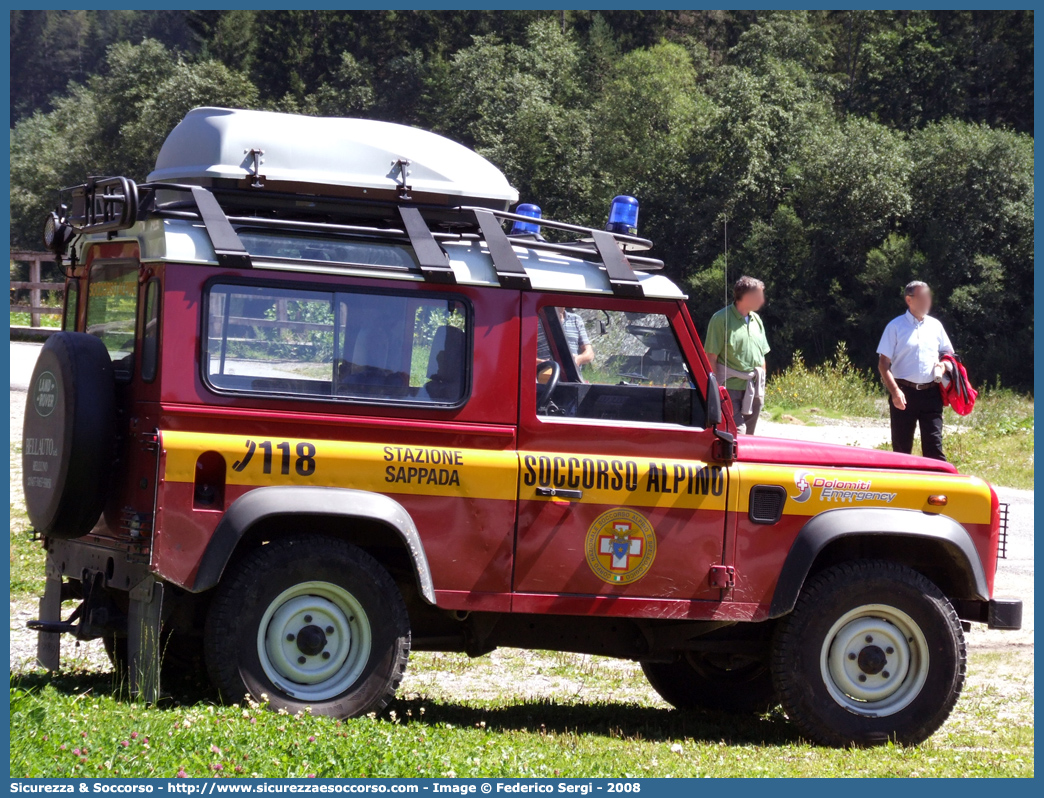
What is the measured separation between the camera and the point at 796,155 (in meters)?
49.3

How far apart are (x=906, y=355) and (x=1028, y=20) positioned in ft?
160

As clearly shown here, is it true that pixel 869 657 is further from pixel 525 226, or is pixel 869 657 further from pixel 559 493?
pixel 525 226

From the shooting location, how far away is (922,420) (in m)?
9.24

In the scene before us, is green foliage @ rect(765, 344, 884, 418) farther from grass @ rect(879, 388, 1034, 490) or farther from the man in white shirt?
the man in white shirt

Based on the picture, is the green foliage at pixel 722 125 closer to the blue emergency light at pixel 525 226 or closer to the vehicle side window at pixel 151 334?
the blue emergency light at pixel 525 226

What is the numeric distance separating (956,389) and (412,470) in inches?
208

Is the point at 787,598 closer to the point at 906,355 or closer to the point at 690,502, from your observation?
the point at 690,502

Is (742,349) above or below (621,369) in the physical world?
above

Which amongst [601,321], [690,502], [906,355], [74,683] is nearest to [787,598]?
[690,502]

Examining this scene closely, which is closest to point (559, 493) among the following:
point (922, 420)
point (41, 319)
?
point (922, 420)

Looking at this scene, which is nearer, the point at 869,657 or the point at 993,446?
the point at 869,657

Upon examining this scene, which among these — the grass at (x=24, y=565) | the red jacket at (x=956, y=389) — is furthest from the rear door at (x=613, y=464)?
the grass at (x=24, y=565)

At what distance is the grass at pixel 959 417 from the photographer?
16.9 metres

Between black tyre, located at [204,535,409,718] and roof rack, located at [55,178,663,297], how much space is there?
1321mm
